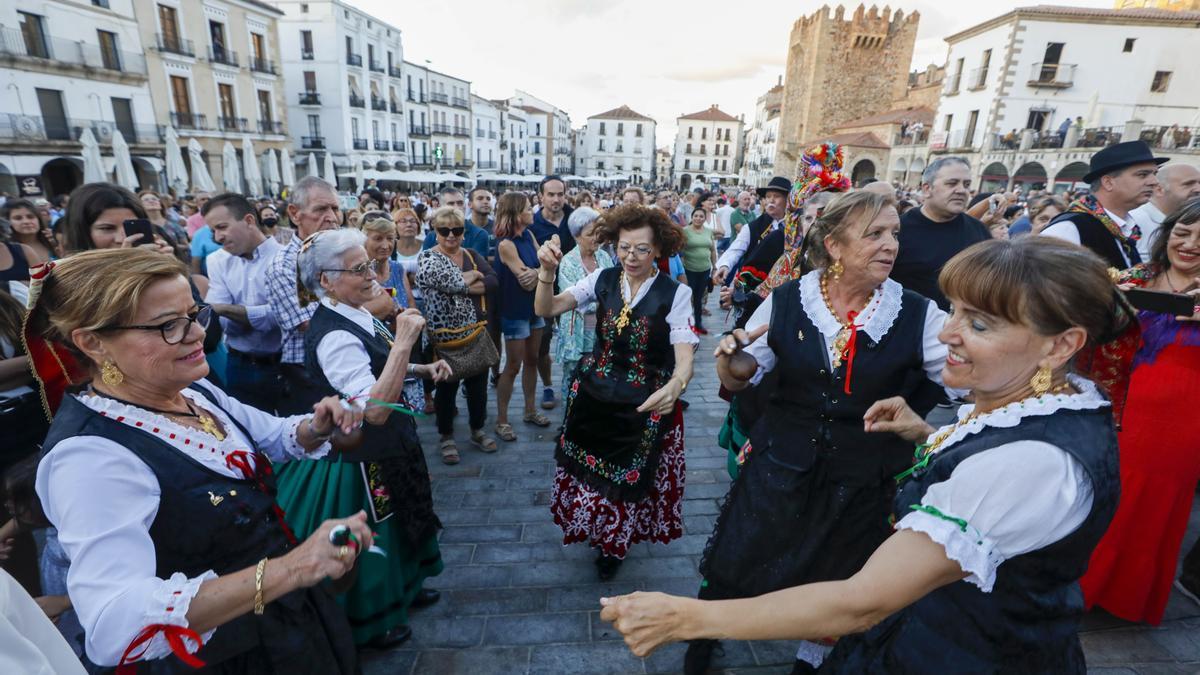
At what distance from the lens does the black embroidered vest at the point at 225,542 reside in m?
1.46

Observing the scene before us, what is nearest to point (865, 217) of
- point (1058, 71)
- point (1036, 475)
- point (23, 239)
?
point (1036, 475)

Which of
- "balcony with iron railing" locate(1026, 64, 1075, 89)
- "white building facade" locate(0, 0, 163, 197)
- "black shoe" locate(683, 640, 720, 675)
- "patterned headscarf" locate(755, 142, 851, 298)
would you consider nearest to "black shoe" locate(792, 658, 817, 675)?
"black shoe" locate(683, 640, 720, 675)

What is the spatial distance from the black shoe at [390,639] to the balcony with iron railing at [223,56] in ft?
107

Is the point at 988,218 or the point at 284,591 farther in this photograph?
the point at 988,218

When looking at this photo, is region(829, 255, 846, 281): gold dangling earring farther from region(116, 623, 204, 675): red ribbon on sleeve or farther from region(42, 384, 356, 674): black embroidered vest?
region(116, 623, 204, 675): red ribbon on sleeve

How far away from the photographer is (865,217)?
7.65 feet

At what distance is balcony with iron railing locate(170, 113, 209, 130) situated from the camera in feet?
81.3

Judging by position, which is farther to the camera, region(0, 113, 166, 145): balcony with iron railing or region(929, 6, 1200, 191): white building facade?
region(929, 6, 1200, 191): white building facade

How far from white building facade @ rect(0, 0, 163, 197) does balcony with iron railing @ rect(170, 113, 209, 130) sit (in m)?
0.81

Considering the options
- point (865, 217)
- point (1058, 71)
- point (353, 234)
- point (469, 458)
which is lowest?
point (469, 458)

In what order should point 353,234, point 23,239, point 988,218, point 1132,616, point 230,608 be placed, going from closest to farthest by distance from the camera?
point 230,608, point 353,234, point 1132,616, point 23,239, point 988,218

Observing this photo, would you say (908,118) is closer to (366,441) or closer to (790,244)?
(790,244)

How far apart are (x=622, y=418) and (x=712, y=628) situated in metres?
1.98

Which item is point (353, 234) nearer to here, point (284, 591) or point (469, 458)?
point (284, 591)
